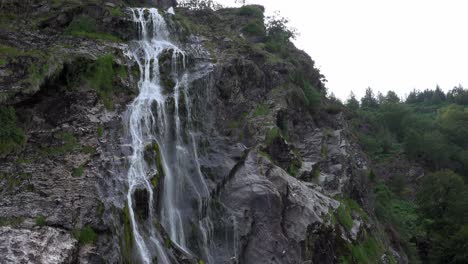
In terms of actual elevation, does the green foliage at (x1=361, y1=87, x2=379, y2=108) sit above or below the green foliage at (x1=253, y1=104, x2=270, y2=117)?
above

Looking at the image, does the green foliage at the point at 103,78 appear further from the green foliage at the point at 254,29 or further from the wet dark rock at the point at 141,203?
the green foliage at the point at 254,29

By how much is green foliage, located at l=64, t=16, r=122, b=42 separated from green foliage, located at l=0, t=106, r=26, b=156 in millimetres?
9134

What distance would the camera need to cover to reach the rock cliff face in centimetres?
1568

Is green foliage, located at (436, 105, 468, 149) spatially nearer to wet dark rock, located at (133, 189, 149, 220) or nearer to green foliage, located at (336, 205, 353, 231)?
green foliage, located at (336, 205, 353, 231)

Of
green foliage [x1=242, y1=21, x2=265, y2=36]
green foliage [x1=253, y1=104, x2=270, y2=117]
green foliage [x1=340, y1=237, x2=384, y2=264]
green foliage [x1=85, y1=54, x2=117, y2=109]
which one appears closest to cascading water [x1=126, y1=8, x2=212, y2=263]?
green foliage [x1=85, y1=54, x2=117, y2=109]

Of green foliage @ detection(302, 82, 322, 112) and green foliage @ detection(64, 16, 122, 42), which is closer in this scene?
green foliage @ detection(64, 16, 122, 42)

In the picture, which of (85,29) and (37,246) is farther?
(85,29)

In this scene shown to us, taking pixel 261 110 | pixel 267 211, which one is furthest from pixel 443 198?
pixel 267 211

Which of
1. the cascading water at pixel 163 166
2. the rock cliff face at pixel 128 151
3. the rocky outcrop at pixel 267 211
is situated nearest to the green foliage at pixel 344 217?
the rock cliff face at pixel 128 151

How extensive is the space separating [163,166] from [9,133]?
22.6 feet

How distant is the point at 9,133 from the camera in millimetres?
17609

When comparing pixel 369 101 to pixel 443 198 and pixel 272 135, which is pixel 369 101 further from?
pixel 272 135

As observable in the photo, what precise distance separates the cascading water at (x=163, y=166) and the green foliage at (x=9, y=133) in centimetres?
470

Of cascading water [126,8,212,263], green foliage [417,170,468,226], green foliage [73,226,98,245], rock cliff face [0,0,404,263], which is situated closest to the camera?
green foliage [73,226,98,245]
